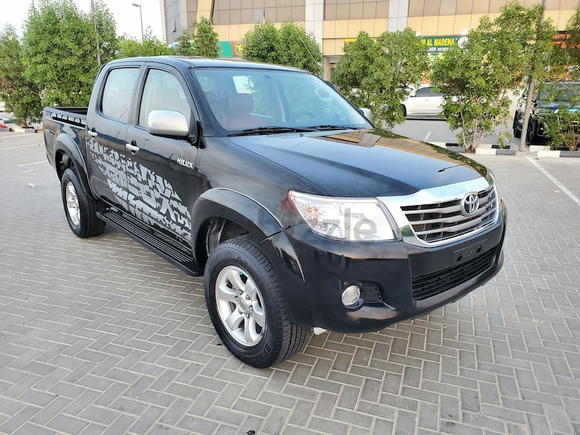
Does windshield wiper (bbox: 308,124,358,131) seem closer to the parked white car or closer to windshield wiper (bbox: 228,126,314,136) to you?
windshield wiper (bbox: 228,126,314,136)

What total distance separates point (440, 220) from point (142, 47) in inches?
626

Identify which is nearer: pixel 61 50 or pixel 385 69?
pixel 385 69

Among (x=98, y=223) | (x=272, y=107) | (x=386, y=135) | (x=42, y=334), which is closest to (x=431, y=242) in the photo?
(x=386, y=135)

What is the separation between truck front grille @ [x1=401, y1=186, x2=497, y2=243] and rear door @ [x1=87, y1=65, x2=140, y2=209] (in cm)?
273

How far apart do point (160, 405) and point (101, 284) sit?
6.27 feet

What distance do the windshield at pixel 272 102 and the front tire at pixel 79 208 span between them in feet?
7.97

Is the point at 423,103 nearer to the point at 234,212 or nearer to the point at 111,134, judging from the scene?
the point at 111,134

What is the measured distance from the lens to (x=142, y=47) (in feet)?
52.2

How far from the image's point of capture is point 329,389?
273 centimetres

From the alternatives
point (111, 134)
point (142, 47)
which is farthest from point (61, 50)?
point (111, 134)

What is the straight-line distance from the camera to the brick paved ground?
8.15 ft

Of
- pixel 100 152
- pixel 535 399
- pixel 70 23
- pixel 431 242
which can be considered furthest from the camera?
pixel 70 23

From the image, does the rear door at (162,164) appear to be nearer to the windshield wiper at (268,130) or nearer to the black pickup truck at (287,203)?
the black pickup truck at (287,203)

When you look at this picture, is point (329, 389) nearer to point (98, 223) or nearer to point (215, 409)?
point (215, 409)
